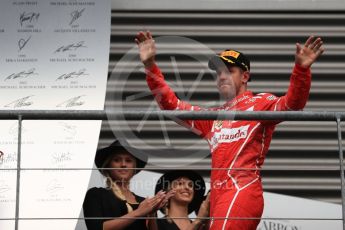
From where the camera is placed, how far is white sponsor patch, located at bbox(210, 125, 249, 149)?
4613 mm

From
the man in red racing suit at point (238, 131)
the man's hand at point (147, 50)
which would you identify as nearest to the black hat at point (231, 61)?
the man in red racing suit at point (238, 131)

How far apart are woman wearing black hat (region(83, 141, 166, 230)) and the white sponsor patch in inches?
17.3

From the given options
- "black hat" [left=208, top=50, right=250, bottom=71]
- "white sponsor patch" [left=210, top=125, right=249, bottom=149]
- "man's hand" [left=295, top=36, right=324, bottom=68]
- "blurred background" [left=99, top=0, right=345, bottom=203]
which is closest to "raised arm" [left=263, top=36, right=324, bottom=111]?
"man's hand" [left=295, top=36, right=324, bottom=68]

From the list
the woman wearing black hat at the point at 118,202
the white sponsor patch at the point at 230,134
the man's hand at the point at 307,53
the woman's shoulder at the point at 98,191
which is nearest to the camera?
the man's hand at the point at 307,53

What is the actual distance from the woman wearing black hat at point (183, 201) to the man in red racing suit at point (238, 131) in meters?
0.38

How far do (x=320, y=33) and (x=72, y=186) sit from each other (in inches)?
80.4

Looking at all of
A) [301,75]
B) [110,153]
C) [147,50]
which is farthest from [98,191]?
[301,75]

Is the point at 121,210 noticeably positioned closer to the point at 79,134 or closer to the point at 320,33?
the point at 79,134

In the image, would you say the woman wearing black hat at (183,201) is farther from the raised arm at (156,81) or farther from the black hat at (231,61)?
the black hat at (231,61)

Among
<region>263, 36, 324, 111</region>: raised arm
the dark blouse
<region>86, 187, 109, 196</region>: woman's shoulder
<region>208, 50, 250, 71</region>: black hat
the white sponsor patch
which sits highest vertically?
<region>208, 50, 250, 71</region>: black hat

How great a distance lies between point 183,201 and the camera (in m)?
5.19

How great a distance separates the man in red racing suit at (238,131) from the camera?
4.33 metres

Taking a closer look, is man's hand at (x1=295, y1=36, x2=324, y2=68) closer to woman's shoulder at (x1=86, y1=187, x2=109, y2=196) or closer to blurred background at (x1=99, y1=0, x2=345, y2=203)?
woman's shoulder at (x1=86, y1=187, x2=109, y2=196)

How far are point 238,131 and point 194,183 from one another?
86cm
